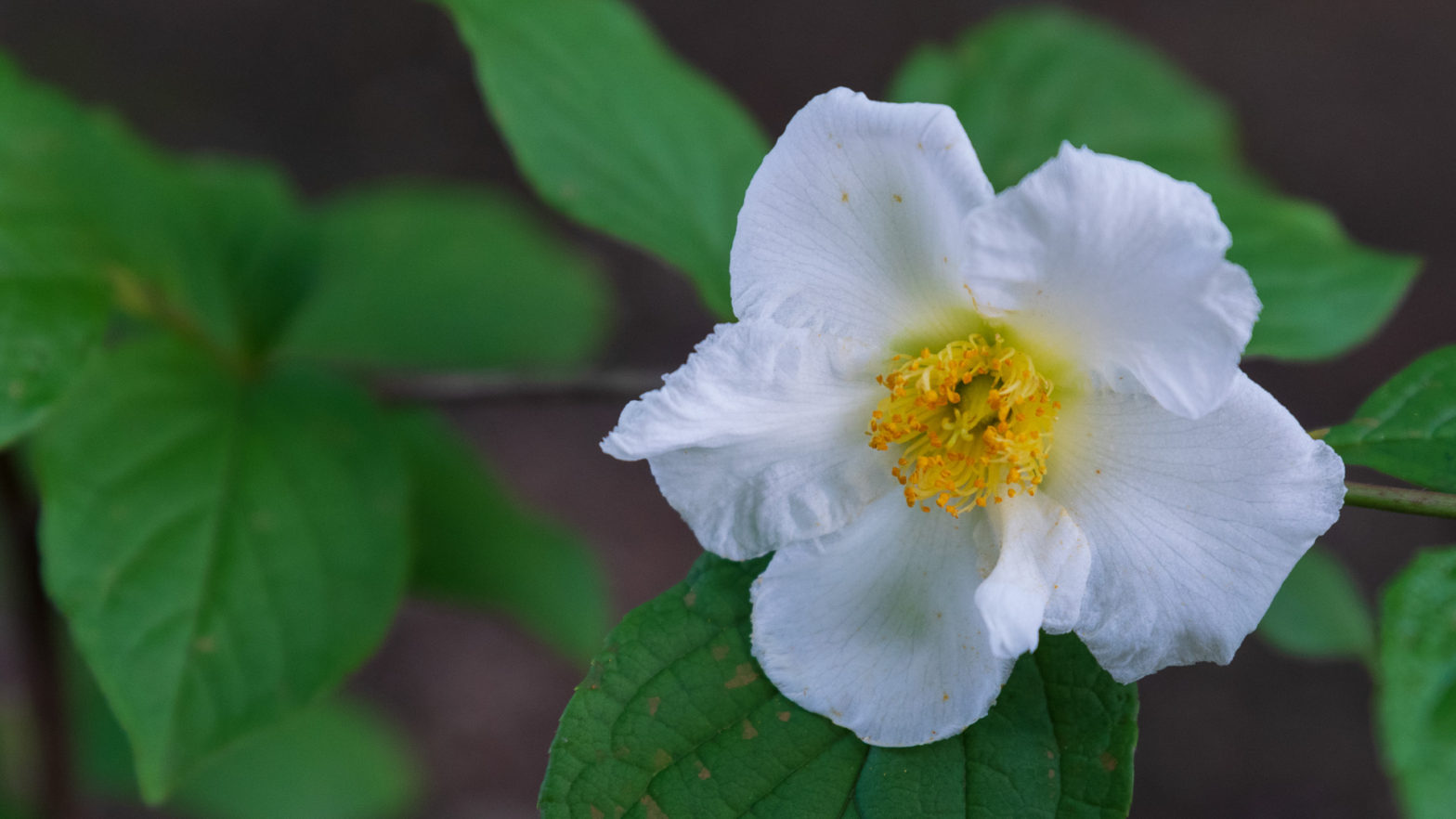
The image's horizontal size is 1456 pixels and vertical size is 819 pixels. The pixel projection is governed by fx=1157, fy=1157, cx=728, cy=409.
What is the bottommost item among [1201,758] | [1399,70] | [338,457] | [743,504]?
[1201,758]

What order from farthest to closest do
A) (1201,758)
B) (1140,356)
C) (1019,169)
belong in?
1. (1201,758)
2. (1019,169)
3. (1140,356)

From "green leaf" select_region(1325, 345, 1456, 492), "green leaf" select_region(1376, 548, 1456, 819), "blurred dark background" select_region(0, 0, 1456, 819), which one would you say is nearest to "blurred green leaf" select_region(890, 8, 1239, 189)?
"green leaf" select_region(1325, 345, 1456, 492)

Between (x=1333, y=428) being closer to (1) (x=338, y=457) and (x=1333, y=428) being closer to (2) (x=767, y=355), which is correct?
(2) (x=767, y=355)

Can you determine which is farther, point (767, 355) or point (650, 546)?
point (650, 546)

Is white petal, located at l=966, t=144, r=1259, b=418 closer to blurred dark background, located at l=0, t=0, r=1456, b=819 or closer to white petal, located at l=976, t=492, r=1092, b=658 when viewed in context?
white petal, located at l=976, t=492, r=1092, b=658

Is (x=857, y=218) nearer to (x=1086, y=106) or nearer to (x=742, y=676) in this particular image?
(x=742, y=676)

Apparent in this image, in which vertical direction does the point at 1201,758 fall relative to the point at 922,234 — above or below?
below

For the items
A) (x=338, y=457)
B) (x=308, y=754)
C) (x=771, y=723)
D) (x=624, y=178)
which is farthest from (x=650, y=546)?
(x=771, y=723)

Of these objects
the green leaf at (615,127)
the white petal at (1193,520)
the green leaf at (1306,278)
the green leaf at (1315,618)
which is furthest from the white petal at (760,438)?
the green leaf at (1315,618)
